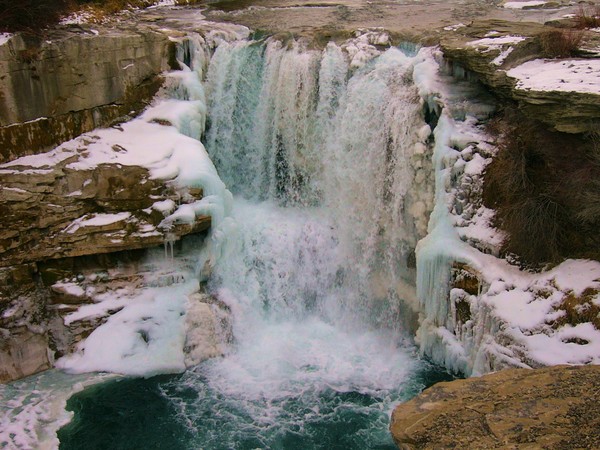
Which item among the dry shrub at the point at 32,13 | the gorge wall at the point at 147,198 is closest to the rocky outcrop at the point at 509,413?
the gorge wall at the point at 147,198

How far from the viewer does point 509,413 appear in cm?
403

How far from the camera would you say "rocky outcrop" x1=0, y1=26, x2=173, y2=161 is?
37.1 ft

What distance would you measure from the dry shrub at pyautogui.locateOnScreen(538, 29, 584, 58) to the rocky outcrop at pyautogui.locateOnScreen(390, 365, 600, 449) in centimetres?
793

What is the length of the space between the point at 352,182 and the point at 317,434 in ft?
17.9

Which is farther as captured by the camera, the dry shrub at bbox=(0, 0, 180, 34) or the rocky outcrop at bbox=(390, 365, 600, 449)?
the dry shrub at bbox=(0, 0, 180, 34)

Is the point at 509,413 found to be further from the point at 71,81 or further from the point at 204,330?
the point at 71,81

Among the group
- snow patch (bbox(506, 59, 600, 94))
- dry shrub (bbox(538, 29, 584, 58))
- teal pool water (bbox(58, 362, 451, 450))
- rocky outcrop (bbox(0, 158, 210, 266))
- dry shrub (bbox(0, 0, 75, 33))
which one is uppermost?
dry shrub (bbox(0, 0, 75, 33))

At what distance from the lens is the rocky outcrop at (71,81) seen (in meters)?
11.3

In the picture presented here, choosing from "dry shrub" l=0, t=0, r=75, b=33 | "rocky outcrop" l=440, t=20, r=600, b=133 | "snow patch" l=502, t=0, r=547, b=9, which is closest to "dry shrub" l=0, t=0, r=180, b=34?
"dry shrub" l=0, t=0, r=75, b=33

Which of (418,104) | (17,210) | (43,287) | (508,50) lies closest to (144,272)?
(43,287)

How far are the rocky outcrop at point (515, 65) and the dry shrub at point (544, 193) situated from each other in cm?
40

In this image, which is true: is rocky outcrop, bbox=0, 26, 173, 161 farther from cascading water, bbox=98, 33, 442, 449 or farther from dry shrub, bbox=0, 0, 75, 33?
cascading water, bbox=98, 33, 442, 449

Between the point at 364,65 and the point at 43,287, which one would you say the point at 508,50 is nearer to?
the point at 364,65

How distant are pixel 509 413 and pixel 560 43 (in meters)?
8.74
